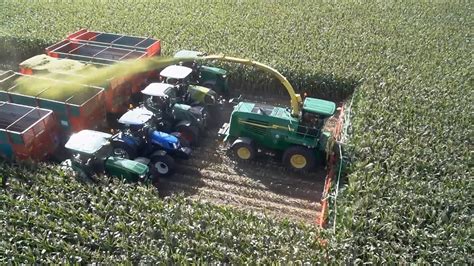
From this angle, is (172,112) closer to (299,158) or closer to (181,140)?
(181,140)

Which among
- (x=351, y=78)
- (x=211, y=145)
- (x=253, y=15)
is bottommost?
(x=211, y=145)

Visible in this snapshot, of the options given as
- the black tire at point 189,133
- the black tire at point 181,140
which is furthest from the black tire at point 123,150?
the black tire at point 189,133

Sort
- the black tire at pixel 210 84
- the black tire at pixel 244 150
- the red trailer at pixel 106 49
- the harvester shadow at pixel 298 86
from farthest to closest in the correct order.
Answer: the harvester shadow at pixel 298 86 < the black tire at pixel 210 84 < the red trailer at pixel 106 49 < the black tire at pixel 244 150

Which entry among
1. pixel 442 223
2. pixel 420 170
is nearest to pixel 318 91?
pixel 420 170

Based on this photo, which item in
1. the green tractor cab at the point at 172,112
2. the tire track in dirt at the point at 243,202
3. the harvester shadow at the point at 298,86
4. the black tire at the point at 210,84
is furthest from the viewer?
the harvester shadow at the point at 298,86

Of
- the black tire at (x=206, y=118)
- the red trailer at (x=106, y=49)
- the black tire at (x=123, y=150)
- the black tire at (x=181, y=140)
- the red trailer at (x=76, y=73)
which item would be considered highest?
the red trailer at (x=106, y=49)

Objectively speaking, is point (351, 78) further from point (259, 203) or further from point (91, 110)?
point (91, 110)

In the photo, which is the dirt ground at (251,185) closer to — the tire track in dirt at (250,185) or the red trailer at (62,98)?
the tire track in dirt at (250,185)
